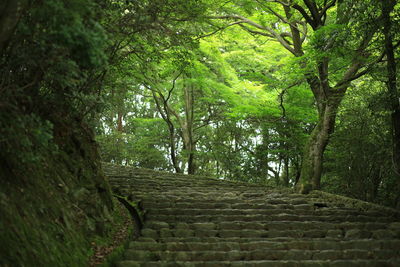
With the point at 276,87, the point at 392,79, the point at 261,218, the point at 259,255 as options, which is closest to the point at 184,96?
the point at 276,87

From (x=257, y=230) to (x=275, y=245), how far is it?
33.2 inches

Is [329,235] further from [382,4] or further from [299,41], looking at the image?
[299,41]

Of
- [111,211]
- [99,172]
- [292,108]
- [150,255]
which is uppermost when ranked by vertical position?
[292,108]

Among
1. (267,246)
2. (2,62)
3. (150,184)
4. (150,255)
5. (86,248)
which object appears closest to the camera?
(2,62)

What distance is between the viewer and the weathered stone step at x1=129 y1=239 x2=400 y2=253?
20.3ft

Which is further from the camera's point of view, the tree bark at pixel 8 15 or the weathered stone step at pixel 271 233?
the weathered stone step at pixel 271 233

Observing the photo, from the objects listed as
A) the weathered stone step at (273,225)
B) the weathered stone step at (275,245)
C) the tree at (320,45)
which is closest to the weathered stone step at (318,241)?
the weathered stone step at (275,245)

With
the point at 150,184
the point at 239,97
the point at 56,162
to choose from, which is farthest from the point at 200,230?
the point at 239,97

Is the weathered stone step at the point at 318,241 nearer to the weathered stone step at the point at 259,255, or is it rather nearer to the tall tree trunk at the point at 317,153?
the weathered stone step at the point at 259,255

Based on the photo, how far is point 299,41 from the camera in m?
12.4

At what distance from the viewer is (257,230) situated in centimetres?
724

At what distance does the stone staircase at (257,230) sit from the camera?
5.90 meters

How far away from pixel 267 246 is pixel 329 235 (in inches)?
61.6

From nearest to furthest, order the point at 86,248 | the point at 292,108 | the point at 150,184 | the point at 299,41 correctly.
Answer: the point at 86,248
the point at 150,184
the point at 299,41
the point at 292,108
